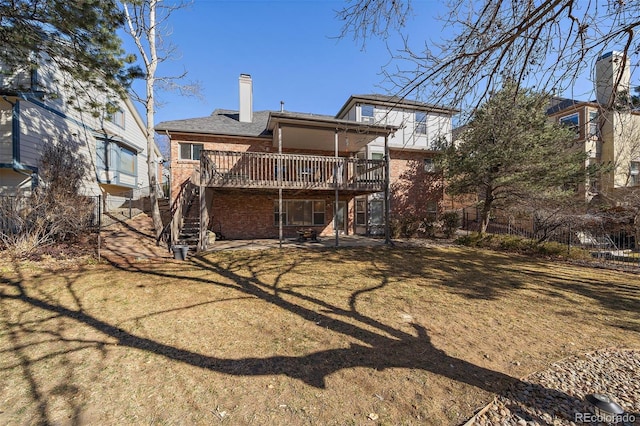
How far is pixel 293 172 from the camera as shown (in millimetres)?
12750

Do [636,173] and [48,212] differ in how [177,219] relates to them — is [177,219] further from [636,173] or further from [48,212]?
[636,173]

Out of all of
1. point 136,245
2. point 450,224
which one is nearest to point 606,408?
point 136,245

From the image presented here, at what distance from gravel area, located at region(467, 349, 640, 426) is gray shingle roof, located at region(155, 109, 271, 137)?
43.8ft

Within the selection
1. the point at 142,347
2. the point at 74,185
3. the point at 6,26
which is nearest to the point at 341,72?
the point at 142,347

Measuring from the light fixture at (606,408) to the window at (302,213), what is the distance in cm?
1286

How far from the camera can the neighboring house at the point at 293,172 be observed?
10606 millimetres

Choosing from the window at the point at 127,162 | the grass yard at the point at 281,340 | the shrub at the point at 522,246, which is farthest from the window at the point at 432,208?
the window at the point at 127,162

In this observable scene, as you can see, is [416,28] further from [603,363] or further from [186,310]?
[186,310]

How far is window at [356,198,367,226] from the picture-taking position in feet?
52.0

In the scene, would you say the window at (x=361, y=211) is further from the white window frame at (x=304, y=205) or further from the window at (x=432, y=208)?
the window at (x=432, y=208)

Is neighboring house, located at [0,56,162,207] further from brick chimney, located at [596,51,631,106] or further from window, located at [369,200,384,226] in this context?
window, located at [369,200,384,226]

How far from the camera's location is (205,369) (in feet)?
9.40

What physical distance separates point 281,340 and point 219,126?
12.9 metres

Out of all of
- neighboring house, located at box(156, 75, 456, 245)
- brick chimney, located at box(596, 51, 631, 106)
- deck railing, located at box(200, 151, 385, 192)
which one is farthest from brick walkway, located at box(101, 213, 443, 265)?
brick chimney, located at box(596, 51, 631, 106)
